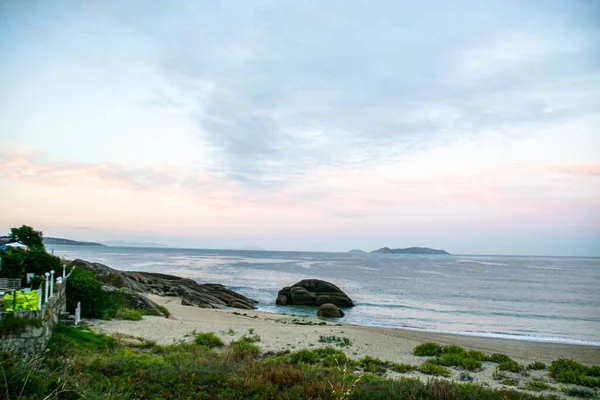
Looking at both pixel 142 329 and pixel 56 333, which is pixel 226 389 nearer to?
pixel 56 333

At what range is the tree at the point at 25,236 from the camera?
1950cm

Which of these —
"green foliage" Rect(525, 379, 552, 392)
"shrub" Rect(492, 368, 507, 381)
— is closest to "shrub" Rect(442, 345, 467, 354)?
"shrub" Rect(492, 368, 507, 381)

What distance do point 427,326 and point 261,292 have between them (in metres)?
26.1

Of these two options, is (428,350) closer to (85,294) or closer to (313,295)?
(85,294)

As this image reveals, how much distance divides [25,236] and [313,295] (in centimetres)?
2826

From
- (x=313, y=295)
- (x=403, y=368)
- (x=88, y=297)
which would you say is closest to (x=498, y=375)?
(x=403, y=368)

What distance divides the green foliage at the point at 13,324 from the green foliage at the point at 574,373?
16.1m

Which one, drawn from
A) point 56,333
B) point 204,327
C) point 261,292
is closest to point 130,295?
point 204,327

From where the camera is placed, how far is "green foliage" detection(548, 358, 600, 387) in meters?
12.2

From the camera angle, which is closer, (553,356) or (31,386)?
(31,386)

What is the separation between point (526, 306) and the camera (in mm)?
40562

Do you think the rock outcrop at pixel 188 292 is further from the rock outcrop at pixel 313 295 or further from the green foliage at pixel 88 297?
the green foliage at pixel 88 297

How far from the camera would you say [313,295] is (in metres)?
41.7

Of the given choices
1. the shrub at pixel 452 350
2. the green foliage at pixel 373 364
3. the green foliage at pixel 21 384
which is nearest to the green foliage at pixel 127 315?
the green foliage at pixel 373 364
